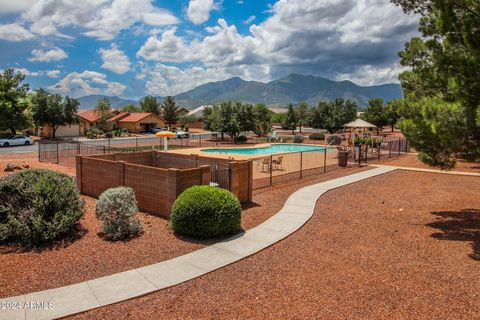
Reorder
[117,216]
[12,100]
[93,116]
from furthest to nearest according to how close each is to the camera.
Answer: [93,116]
[12,100]
[117,216]

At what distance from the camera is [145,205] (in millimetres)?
11609

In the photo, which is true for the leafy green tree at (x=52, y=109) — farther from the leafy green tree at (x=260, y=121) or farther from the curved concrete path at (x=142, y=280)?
the curved concrete path at (x=142, y=280)

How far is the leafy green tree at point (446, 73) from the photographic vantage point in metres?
7.81

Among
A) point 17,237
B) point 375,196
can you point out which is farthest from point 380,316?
point 375,196

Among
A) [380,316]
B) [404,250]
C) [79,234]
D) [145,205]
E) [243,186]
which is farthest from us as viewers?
[243,186]

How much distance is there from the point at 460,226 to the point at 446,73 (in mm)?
4531

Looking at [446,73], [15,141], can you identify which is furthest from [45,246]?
[15,141]

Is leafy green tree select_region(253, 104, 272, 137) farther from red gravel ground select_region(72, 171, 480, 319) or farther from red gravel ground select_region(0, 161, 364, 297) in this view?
red gravel ground select_region(0, 161, 364, 297)

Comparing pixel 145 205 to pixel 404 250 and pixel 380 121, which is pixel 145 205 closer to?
pixel 404 250

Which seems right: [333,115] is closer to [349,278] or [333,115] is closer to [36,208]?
[349,278]

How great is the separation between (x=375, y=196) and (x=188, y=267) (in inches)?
391

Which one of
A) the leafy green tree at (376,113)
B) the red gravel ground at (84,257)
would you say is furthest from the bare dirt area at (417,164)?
the leafy green tree at (376,113)

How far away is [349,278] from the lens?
22.4 ft

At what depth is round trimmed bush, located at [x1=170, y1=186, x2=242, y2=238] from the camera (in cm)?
902
